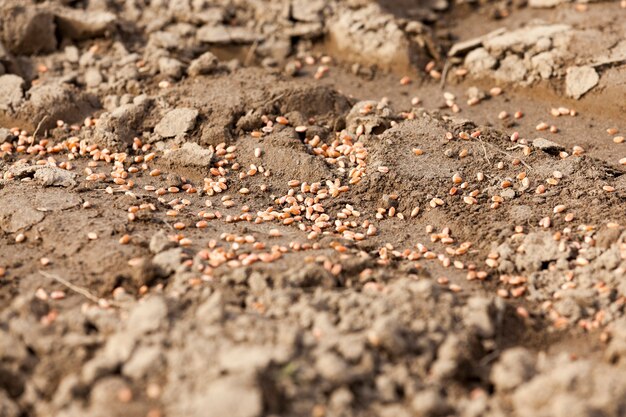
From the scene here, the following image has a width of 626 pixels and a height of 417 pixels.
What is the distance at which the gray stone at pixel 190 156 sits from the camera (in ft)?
20.0

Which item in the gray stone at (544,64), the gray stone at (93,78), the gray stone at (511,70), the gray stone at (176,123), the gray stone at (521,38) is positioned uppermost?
the gray stone at (521,38)

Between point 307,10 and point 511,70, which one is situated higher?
point 307,10

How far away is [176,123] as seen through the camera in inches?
249

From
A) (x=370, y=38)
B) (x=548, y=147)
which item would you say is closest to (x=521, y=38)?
(x=370, y=38)

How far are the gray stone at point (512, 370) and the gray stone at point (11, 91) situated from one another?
4.23m

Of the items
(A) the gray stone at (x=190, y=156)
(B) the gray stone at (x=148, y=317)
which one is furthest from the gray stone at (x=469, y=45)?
(B) the gray stone at (x=148, y=317)

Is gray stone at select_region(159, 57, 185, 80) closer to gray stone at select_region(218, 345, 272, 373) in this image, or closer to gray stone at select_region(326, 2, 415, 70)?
gray stone at select_region(326, 2, 415, 70)

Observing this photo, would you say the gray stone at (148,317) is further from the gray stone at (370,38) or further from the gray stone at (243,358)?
the gray stone at (370,38)

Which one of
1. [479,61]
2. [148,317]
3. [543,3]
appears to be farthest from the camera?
[543,3]

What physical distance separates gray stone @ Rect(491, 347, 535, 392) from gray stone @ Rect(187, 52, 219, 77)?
141 inches

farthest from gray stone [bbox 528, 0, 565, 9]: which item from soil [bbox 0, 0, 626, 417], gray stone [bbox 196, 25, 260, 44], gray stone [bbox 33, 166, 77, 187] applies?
gray stone [bbox 33, 166, 77, 187]

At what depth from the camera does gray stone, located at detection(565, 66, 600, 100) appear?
6.62m

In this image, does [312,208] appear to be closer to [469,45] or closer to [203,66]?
[203,66]

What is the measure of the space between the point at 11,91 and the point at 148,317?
3170 millimetres
